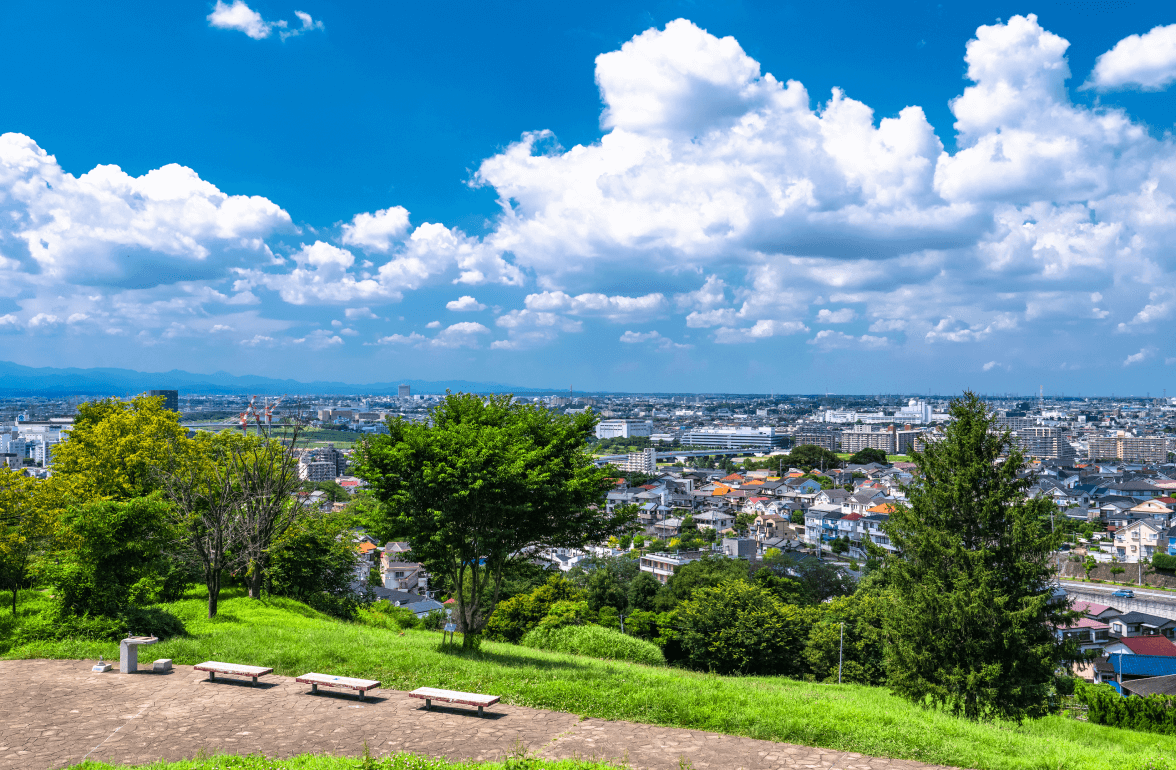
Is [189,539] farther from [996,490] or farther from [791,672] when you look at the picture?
[791,672]

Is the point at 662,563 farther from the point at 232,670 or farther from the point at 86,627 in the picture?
the point at 232,670

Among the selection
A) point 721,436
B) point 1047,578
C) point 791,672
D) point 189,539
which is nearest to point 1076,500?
point 791,672

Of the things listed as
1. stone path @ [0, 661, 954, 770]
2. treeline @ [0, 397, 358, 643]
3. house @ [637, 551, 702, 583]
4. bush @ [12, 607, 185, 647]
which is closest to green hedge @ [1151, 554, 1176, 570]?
house @ [637, 551, 702, 583]

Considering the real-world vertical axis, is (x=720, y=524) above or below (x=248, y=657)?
below

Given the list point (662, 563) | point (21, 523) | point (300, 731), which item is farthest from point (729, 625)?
point (662, 563)

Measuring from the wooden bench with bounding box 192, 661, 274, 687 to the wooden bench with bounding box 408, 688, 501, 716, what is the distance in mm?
2161

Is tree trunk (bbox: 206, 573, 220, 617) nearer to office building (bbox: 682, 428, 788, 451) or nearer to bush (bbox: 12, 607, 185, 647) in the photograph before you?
bush (bbox: 12, 607, 185, 647)

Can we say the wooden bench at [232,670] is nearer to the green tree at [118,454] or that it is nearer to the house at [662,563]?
the green tree at [118,454]

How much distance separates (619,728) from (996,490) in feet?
23.7

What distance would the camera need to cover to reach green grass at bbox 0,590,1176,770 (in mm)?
7238

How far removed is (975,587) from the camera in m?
10.8

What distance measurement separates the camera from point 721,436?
641 feet

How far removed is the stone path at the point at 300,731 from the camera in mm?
6887

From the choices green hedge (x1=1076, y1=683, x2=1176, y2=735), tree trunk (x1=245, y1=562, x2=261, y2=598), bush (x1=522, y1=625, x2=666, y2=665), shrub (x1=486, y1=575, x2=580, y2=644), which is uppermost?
tree trunk (x1=245, y1=562, x2=261, y2=598)
